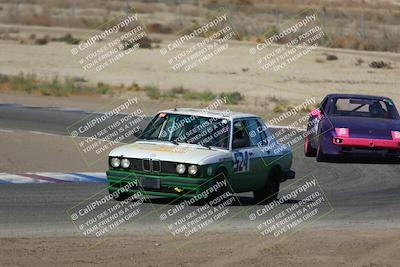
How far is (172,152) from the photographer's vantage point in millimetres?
14594

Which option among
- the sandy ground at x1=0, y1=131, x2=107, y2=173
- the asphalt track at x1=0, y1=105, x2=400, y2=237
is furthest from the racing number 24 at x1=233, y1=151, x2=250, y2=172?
the sandy ground at x1=0, y1=131, x2=107, y2=173

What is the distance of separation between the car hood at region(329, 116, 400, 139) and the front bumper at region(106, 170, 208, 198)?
6.68 m

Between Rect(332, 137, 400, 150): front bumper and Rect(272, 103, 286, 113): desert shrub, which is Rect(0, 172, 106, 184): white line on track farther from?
Rect(272, 103, 286, 113): desert shrub

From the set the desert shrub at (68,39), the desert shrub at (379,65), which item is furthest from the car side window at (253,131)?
the desert shrub at (68,39)

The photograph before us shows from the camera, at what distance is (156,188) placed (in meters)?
14.4

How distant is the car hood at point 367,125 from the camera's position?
2030cm

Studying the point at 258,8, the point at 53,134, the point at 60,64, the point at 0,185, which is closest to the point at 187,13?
the point at 258,8

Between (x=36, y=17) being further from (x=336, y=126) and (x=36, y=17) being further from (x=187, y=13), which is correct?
(x=336, y=126)

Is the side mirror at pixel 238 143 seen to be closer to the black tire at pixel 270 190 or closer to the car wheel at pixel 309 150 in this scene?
the black tire at pixel 270 190

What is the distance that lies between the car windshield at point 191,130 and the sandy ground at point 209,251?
2.12m

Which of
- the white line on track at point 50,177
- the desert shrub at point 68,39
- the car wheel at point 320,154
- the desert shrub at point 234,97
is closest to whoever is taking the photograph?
the white line on track at point 50,177

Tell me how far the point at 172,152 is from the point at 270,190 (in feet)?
6.82

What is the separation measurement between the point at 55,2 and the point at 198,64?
38.3m

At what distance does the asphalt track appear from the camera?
44.5 feet
